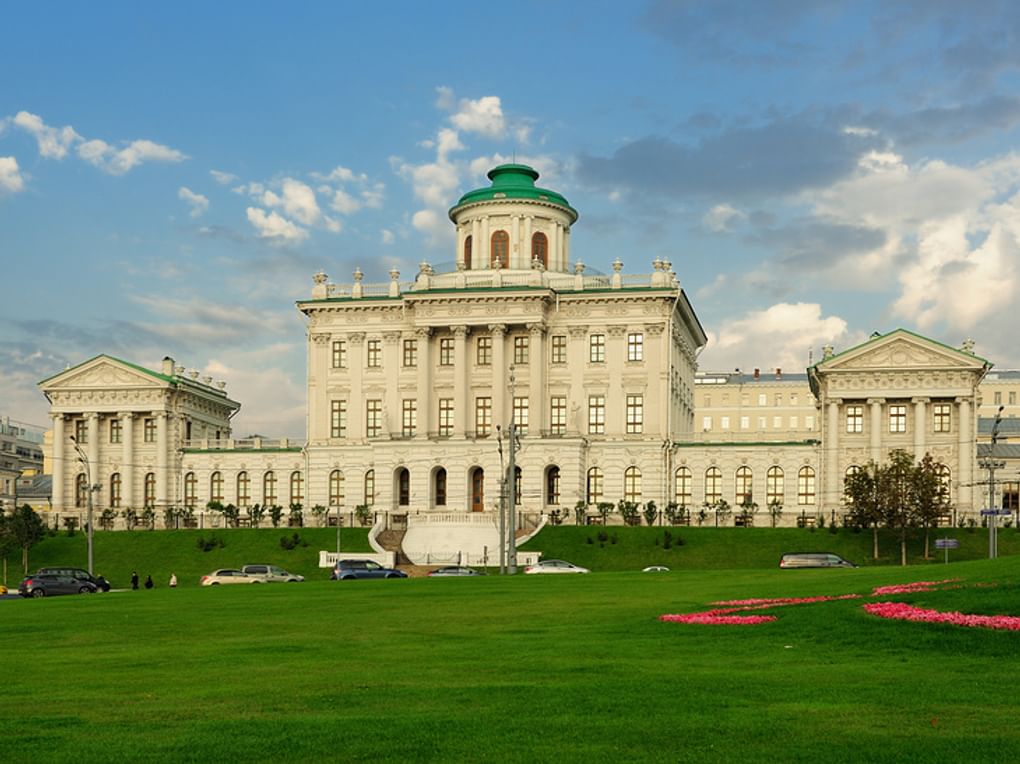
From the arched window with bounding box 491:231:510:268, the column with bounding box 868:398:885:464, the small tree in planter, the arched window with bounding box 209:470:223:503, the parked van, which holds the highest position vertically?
the arched window with bounding box 491:231:510:268

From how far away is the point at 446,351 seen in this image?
103750mm

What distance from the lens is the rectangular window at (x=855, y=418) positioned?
98.4 metres

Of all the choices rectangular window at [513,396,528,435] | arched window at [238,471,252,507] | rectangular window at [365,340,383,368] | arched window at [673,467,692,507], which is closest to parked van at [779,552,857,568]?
arched window at [673,467,692,507]

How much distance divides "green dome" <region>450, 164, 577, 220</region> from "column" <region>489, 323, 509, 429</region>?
12087 mm

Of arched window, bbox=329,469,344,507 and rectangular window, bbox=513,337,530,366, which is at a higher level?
rectangular window, bbox=513,337,530,366

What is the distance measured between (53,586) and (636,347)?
163 ft

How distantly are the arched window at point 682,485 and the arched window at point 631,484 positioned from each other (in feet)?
10.6

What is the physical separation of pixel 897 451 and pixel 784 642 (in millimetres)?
68695

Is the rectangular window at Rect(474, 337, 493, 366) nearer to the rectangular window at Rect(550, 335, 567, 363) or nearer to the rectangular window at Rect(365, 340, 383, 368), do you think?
the rectangular window at Rect(550, 335, 567, 363)

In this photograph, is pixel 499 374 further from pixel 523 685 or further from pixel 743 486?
pixel 523 685

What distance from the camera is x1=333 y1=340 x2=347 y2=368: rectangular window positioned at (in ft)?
348

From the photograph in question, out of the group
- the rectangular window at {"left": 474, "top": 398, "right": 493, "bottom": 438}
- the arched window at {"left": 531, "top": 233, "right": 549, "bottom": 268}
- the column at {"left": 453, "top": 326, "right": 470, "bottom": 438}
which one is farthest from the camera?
the arched window at {"left": 531, "top": 233, "right": 549, "bottom": 268}

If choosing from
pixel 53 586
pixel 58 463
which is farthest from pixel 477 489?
pixel 53 586

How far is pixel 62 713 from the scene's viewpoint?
61.3 ft
